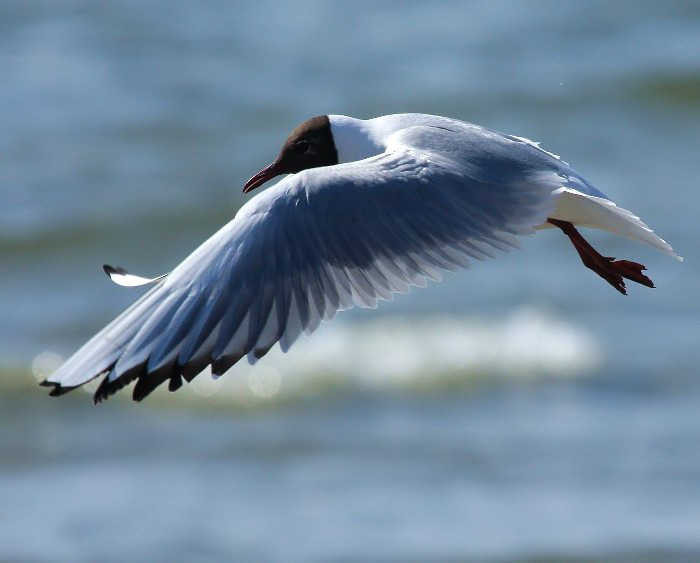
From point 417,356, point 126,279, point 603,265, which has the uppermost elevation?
point 417,356

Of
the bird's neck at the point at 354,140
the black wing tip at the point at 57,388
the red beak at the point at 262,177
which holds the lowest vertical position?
the black wing tip at the point at 57,388

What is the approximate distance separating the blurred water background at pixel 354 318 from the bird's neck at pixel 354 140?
2255mm

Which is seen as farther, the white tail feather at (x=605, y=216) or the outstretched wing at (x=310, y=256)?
→ the white tail feather at (x=605, y=216)

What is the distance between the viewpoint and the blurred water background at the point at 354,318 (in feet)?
19.7

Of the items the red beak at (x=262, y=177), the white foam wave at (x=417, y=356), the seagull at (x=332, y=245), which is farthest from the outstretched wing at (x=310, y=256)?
the white foam wave at (x=417, y=356)

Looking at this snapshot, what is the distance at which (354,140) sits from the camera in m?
3.92

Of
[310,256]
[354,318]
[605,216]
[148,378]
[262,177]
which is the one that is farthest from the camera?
[354,318]

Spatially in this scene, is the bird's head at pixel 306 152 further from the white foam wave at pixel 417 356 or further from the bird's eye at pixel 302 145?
the white foam wave at pixel 417 356

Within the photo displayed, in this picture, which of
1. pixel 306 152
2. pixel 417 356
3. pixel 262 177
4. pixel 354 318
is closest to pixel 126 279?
pixel 262 177

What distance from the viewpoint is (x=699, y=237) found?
29.1ft

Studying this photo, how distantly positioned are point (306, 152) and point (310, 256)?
2.12 feet

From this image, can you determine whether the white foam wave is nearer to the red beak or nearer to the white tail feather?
the red beak

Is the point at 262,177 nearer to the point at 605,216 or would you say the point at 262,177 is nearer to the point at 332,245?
the point at 332,245

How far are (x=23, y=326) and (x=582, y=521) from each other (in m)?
3.69
